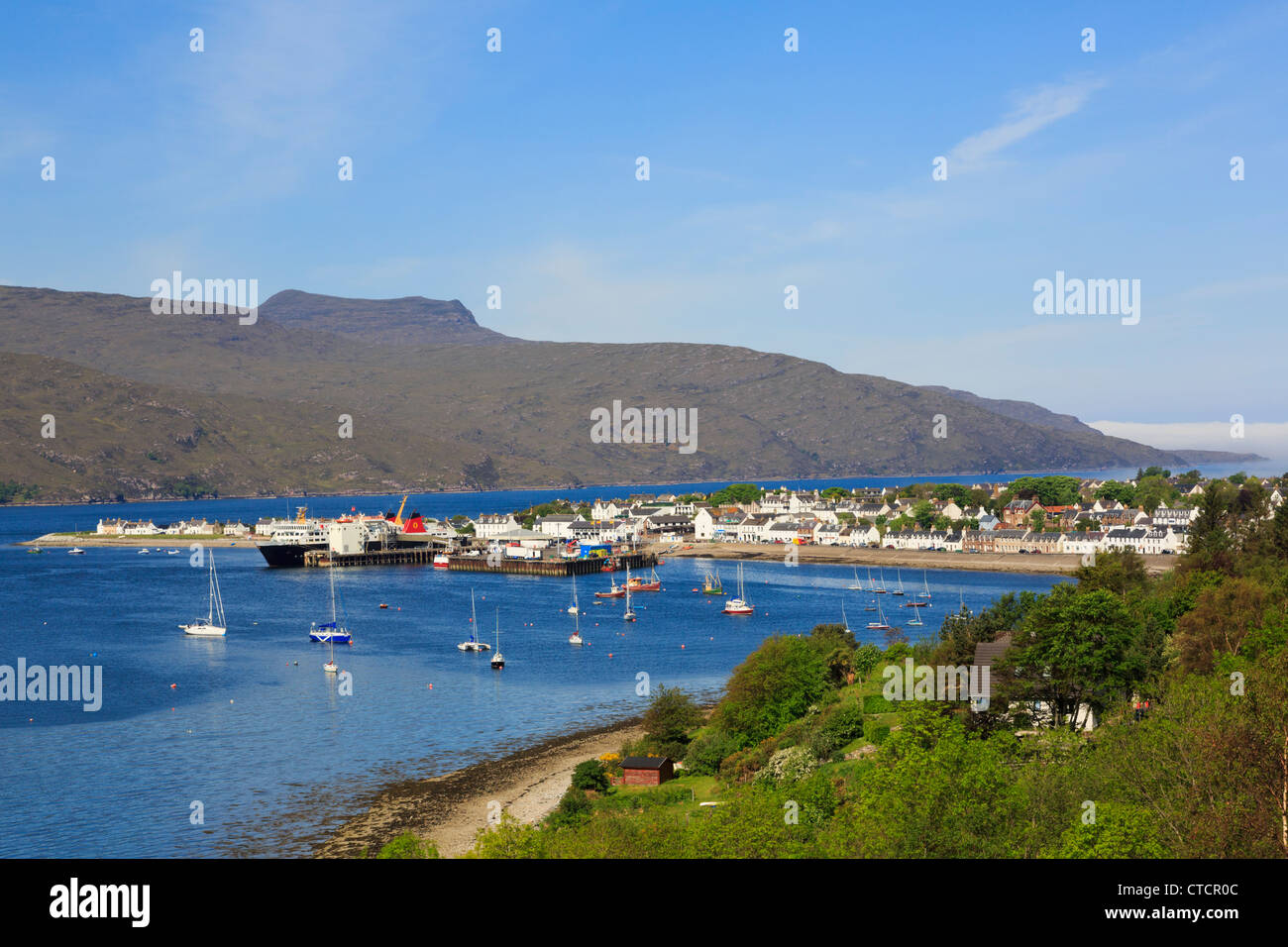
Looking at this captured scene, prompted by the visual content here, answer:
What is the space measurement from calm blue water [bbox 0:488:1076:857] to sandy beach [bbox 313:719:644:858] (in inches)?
39.6

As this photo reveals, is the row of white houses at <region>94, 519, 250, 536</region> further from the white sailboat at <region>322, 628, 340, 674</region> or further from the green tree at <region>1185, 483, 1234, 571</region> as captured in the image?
the green tree at <region>1185, 483, 1234, 571</region>

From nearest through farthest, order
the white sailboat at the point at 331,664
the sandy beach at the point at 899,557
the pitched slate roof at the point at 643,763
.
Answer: the pitched slate roof at the point at 643,763
the white sailboat at the point at 331,664
the sandy beach at the point at 899,557

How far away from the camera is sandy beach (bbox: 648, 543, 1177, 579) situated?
10444 cm

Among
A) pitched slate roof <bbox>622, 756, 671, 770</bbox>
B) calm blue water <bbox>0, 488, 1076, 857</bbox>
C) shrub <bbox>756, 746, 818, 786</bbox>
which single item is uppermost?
shrub <bbox>756, 746, 818, 786</bbox>

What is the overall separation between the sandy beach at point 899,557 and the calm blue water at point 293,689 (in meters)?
6.15

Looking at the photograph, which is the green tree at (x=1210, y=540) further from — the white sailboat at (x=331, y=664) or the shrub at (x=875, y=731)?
the white sailboat at (x=331, y=664)

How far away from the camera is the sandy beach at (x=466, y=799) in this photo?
27.2 m

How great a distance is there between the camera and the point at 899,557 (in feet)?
396

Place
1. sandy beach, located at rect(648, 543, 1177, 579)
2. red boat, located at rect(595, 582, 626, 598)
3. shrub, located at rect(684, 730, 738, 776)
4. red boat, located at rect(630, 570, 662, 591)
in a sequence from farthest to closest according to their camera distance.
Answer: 1. sandy beach, located at rect(648, 543, 1177, 579)
2. red boat, located at rect(630, 570, 662, 591)
3. red boat, located at rect(595, 582, 626, 598)
4. shrub, located at rect(684, 730, 738, 776)

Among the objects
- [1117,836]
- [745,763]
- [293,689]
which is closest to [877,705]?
[745,763]

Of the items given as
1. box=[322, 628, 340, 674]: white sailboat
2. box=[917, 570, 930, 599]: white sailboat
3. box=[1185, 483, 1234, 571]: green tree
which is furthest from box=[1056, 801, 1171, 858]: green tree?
box=[917, 570, 930, 599]: white sailboat

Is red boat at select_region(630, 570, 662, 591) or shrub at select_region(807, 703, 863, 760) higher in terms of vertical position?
shrub at select_region(807, 703, 863, 760)

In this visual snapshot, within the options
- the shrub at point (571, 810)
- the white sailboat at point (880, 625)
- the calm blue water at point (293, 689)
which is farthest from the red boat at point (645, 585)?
the shrub at point (571, 810)
